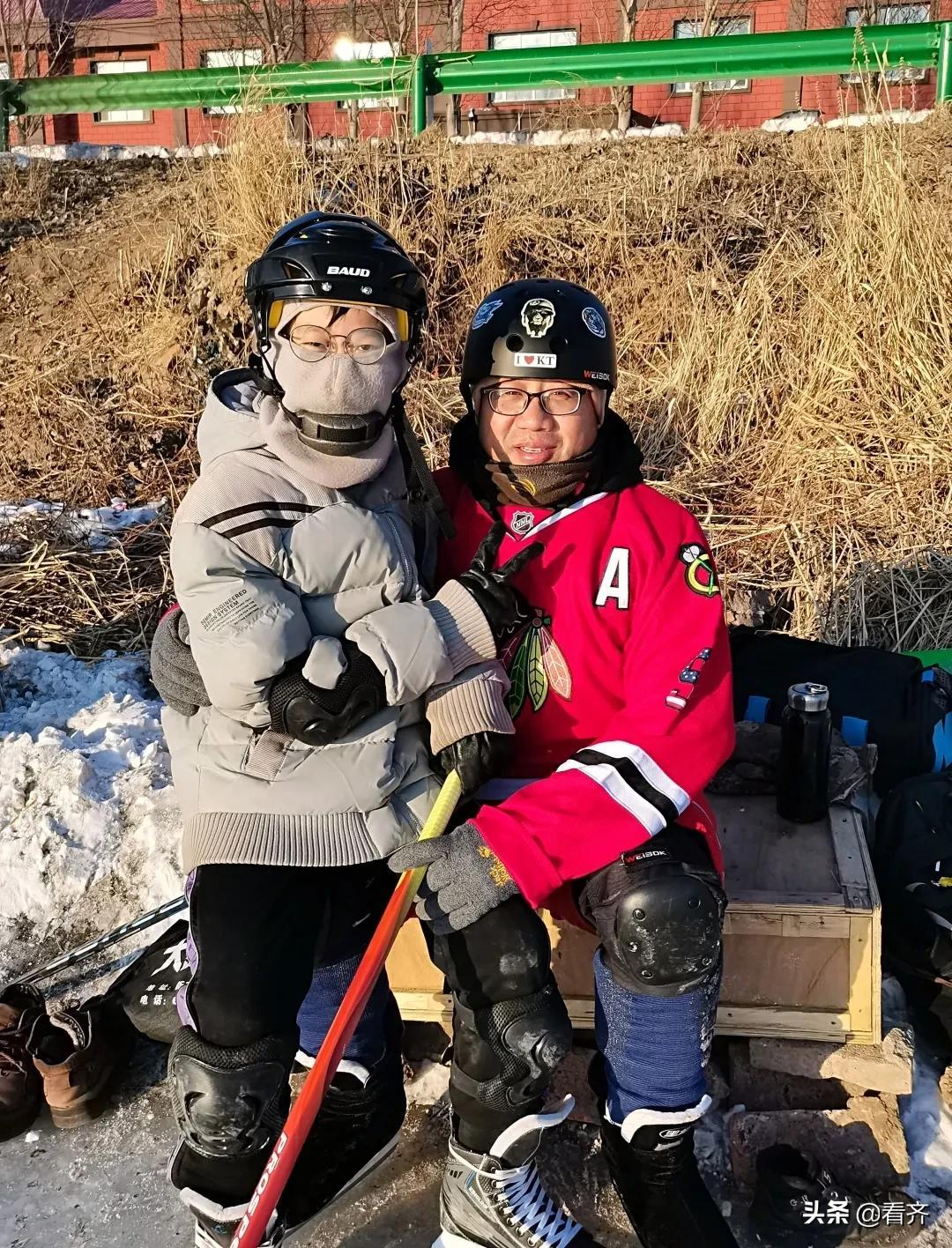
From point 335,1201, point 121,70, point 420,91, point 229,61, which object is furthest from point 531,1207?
point 121,70

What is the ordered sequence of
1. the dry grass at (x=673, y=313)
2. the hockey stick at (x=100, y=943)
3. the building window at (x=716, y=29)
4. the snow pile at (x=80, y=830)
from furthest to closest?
the building window at (x=716, y=29)
the dry grass at (x=673, y=313)
the snow pile at (x=80, y=830)
the hockey stick at (x=100, y=943)

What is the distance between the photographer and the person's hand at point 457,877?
6.47 feet

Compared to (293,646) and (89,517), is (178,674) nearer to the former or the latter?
(293,646)

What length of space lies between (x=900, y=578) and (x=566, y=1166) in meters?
3.04

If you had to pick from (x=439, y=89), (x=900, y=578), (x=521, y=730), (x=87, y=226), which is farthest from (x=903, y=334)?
(x=87, y=226)

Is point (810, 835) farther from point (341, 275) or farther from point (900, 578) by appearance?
point (900, 578)

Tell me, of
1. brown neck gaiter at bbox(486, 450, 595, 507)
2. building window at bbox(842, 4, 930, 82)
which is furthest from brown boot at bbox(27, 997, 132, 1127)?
building window at bbox(842, 4, 930, 82)

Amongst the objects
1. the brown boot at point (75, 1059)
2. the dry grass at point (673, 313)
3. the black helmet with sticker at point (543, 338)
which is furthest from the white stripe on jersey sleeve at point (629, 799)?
the dry grass at point (673, 313)

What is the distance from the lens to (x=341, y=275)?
2146 millimetres

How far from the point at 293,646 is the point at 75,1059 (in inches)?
48.0

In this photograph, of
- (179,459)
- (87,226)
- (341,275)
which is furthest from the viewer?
(87,226)

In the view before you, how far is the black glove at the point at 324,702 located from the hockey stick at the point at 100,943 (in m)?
0.96

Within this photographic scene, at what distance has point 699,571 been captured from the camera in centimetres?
226

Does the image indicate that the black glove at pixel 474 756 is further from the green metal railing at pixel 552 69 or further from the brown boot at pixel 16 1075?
the green metal railing at pixel 552 69
